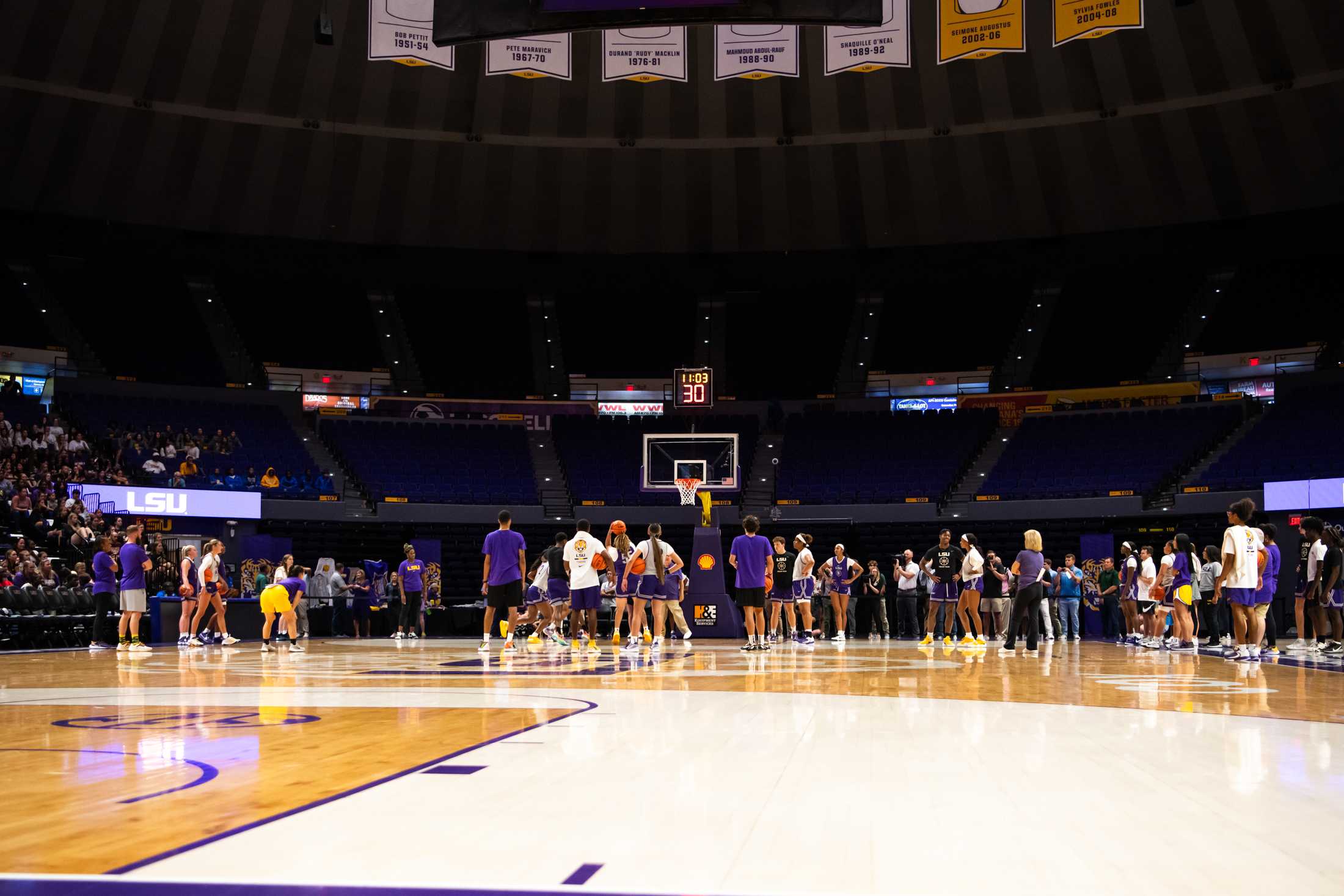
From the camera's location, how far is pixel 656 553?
1579 cm

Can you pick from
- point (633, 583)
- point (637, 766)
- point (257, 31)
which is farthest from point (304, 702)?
point (257, 31)

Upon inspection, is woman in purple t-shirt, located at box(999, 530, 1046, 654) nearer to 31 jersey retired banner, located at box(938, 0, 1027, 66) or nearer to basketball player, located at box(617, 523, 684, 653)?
basketball player, located at box(617, 523, 684, 653)

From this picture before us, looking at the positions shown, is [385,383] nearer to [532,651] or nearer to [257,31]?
[257,31]

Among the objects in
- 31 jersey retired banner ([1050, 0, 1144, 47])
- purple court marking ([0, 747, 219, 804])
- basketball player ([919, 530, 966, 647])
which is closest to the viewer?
purple court marking ([0, 747, 219, 804])

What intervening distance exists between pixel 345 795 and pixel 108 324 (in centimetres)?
3522

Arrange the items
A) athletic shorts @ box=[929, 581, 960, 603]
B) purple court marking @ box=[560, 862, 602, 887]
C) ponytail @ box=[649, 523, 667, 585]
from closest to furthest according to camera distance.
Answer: purple court marking @ box=[560, 862, 602, 887] → ponytail @ box=[649, 523, 667, 585] → athletic shorts @ box=[929, 581, 960, 603]

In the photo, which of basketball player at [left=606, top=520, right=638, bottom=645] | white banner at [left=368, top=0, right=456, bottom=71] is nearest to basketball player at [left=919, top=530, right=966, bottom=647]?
basketball player at [left=606, top=520, right=638, bottom=645]

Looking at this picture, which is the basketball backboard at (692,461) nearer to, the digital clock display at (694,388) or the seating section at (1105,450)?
the digital clock display at (694,388)

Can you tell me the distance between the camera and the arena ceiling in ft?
88.8

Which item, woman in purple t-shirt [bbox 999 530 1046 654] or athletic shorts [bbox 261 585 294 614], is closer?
woman in purple t-shirt [bbox 999 530 1046 654]

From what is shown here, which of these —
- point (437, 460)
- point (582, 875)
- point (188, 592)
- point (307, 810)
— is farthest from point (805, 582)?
point (582, 875)

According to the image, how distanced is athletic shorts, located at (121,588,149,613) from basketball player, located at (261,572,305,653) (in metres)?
1.95

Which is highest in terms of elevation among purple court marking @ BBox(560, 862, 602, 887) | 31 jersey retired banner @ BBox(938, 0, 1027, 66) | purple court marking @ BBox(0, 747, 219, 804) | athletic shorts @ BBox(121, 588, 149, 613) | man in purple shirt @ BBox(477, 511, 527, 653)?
31 jersey retired banner @ BBox(938, 0, 1027, 66)

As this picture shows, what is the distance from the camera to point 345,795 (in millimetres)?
4082
